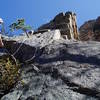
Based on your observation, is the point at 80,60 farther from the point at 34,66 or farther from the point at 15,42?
the point at 15,42

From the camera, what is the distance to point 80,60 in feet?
21.1

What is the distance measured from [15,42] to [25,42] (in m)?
0.39

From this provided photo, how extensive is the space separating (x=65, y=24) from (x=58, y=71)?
13.9 ft

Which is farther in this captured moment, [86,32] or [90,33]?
[86,32]

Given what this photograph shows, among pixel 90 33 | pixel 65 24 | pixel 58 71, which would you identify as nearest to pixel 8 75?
pixel 58 71

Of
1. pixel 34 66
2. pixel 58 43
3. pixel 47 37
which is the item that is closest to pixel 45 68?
pixel 34 66

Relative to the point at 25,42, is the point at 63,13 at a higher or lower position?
higher

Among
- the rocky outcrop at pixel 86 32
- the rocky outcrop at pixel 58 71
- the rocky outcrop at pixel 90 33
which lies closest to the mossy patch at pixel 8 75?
the rocky outcrop at pixel 58 71

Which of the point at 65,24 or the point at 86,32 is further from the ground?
the point at 65,24

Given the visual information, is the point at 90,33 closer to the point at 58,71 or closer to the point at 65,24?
the point at 65,24

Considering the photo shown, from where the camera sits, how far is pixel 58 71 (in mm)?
6152

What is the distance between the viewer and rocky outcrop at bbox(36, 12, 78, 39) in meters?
9.94

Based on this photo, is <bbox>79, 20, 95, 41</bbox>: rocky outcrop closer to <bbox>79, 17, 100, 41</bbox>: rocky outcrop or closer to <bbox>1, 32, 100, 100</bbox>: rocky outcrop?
<bbox>79, 17, 100, 41</bbox>: rocky outcrop

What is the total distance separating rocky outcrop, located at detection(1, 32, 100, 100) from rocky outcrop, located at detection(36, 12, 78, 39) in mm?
2163
